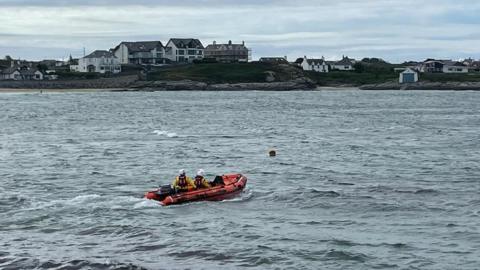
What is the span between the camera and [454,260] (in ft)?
73.7

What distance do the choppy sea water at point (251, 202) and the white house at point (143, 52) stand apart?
12377 centimetres

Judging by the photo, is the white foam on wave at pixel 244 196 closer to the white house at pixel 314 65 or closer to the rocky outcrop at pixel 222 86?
the rocky outcrop at pixel 222 86

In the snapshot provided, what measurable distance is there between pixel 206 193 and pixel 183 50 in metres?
166

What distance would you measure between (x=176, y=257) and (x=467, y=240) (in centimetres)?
904

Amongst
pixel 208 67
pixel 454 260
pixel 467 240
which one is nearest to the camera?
pixel 454 260

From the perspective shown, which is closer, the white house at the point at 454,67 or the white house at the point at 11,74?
the white house at the point at 11,74

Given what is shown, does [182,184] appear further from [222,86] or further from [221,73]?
[221,73]

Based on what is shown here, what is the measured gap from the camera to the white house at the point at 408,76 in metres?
173

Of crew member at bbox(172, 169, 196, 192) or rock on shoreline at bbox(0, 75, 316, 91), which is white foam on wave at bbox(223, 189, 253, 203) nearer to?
crew member at bbox(172, 169, 196, 192)

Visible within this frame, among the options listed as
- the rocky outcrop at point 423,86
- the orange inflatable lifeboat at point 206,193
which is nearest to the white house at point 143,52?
the rocky outcrop at point 423,86

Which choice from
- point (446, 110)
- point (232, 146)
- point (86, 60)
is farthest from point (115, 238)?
point (86, 60)

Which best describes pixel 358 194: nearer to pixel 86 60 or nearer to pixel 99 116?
pixel 99 116

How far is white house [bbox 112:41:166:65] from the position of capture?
189 metres

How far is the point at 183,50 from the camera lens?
195375 mm
